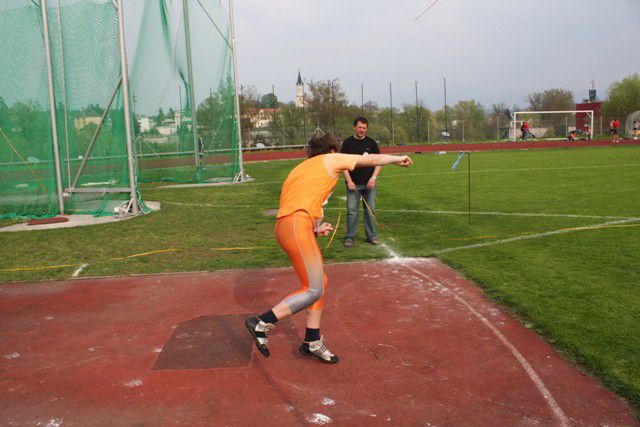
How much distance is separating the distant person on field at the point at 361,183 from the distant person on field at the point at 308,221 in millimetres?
4212

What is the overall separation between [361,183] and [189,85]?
1341 cm

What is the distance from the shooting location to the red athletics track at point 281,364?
3.86m

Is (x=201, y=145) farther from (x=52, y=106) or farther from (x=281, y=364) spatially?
(x=281, y=364)

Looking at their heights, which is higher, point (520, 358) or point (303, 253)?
point (303, 253)

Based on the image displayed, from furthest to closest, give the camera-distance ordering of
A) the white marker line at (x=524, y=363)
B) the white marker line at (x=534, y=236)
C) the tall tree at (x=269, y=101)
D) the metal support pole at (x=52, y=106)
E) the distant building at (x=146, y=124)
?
the tall tree at (x=269, y=101) → the distant building at (x=146, y=124) → the metal support pole at (x=52, y=106) → the white marker line at (x=534, y=236) → the white marker line at (x=524, y=363)

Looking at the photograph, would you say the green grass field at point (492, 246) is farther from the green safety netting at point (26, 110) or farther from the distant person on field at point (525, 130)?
the distant person on field at point (525, 130)

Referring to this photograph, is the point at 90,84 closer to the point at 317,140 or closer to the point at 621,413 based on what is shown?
the point at 317,140

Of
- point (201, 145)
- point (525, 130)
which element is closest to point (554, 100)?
point (525, 130)

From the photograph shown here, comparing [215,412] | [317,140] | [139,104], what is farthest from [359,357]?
[139,104]

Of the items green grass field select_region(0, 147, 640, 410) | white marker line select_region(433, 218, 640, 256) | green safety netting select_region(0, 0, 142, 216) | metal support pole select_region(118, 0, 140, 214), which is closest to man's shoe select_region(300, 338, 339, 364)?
green grass field select_region(0, 147, 640, 410)

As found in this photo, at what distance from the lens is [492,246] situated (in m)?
8.68

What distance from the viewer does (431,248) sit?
8.68 metres

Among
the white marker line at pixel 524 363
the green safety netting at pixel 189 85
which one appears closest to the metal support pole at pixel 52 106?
the green safety netting at pixel 189 85

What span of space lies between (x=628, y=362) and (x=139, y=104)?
1940 cm
